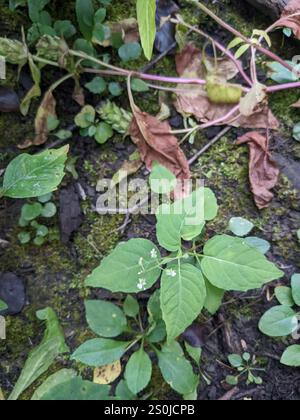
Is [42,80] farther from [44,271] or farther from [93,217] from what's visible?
[44,271]

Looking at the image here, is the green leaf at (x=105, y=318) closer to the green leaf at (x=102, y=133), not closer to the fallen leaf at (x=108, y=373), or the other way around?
the fallen leaf at (x=108, y=373)

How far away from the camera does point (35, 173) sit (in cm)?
136

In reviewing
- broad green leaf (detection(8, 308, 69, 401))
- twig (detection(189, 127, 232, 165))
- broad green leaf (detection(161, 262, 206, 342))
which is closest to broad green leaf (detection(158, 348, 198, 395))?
broad green leaf (detection(161, 262, 206, 342))

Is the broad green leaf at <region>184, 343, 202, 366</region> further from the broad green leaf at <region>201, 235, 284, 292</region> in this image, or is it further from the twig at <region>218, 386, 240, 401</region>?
the broad green leaf at <region>201, 235, 284, 292</region>

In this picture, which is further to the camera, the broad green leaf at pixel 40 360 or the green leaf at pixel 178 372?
the green leaf at pixel 178 372

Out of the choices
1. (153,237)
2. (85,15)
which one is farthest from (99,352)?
(85,15)

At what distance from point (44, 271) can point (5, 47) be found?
2.63 ft

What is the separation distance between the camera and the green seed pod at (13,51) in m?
1.55

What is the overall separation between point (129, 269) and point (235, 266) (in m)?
0.31

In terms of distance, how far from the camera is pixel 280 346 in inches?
58.1

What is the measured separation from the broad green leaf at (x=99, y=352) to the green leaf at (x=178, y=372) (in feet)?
0.44

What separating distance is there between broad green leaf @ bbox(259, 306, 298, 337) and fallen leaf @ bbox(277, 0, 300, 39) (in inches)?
38.6

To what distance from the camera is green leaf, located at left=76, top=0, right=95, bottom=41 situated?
1.58 m

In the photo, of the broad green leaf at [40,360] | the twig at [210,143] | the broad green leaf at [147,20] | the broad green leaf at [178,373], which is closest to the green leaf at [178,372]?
the broad green leaf at [178,373]
